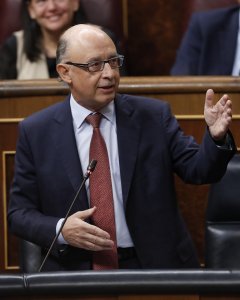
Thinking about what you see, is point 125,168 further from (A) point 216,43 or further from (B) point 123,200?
(A) point 216,43

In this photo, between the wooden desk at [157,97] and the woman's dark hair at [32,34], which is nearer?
the wooden desk at [157,97]

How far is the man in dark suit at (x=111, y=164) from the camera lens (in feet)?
3.70

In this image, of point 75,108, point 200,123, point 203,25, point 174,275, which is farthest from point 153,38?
point 174,275

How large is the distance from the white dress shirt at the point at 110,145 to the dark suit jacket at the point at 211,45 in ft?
1.66

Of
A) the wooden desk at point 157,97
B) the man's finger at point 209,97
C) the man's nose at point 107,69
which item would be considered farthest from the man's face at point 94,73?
the wooden desk at point 157,97

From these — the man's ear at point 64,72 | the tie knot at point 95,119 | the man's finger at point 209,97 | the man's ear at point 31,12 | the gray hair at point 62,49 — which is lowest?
the tie knot at point 95,119

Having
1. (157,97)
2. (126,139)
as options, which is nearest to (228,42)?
(157,97)

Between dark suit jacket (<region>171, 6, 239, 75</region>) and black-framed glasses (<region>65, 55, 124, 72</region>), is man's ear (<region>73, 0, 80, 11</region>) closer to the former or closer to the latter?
dark suit jacket (<region>171, 6, 239, 75</region>)

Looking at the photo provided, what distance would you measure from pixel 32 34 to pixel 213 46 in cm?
34

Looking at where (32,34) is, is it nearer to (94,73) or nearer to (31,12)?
(31,12)

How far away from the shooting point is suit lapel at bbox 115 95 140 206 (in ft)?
3.76

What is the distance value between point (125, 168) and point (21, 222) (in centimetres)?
15

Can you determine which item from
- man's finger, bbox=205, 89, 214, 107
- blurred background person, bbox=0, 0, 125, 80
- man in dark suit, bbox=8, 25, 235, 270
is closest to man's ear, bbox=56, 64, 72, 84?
man in dark suit, bbox=8, 25, 235, 270

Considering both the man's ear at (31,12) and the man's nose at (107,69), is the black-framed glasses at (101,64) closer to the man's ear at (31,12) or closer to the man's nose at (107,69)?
the man's nose at (107,69)
